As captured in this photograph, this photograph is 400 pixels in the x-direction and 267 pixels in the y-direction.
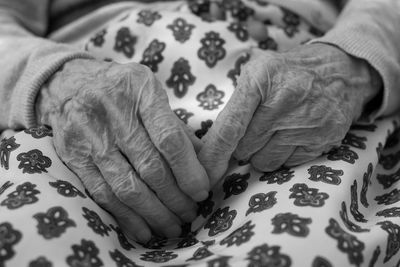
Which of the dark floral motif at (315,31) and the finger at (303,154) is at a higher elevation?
the dark floral motif at (315,31)

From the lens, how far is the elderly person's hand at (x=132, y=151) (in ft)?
2.15

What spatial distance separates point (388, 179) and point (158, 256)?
15.9 inches

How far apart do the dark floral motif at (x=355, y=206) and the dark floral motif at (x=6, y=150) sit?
47 cm

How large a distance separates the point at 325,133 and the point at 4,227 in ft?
1.46

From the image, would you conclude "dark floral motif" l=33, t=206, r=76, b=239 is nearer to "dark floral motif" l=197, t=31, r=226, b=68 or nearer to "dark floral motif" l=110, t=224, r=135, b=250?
"dark floral motif" l=110, t=224, r=135, b=250

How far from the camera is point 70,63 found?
31.7 inches

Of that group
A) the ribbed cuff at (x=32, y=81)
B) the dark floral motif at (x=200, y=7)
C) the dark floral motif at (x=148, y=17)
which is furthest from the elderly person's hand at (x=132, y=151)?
the dark floral motif at (x=200, y=7)

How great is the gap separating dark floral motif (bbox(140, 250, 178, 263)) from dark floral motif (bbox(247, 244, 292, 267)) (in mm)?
123

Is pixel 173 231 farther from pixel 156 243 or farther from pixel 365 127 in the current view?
pixel 365 127

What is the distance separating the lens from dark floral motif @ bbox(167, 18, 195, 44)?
0.88 meters

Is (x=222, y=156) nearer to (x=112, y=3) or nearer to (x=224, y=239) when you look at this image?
(x=224, y=239)

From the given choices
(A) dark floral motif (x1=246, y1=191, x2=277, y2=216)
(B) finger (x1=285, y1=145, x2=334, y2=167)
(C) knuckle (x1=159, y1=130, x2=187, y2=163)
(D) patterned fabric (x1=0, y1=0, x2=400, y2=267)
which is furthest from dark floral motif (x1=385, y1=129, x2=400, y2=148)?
(C) knuckle (x1=159, y1=130, x2=187, y2=163)

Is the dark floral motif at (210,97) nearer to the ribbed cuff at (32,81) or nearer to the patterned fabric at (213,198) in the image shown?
the patterned fabric at (213,198)

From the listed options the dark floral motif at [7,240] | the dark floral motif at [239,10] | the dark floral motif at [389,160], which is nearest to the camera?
the dark floral motif at [7,240]
